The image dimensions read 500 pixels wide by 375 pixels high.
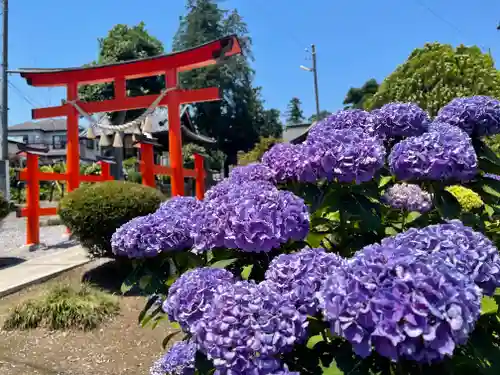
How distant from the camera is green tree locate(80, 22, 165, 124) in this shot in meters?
25.5

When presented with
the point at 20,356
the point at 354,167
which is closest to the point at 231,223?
the point at 354,167

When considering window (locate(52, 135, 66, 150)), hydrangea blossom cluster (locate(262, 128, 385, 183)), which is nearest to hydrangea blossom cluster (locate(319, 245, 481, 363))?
hydrangea blossom cluster (locate(262, 128, 385, 183))

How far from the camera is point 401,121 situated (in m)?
2.09

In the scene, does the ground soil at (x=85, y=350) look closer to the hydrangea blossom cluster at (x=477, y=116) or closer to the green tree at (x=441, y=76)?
the green tree at (x=441, y=76)

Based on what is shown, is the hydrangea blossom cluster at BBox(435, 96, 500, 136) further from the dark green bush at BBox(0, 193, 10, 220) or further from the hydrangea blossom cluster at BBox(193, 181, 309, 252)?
the dark green bush at BBox(0, 193, 10, 220)

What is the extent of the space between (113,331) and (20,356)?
2.90 ft

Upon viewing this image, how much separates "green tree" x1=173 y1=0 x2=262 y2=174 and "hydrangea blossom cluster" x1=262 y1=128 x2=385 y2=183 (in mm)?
33693

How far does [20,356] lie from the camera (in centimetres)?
422

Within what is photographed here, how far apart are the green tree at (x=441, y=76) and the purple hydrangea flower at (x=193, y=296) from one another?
6.33 feet

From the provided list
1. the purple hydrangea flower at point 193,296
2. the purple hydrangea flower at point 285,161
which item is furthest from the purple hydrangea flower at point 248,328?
the purple hydrangea flower at point 285,161

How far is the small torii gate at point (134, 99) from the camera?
9469 mm

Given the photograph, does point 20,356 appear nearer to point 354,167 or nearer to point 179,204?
point 179,204

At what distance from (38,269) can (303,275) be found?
700 cm

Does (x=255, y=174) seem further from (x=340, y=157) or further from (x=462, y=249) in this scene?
(x=462, y=249)
